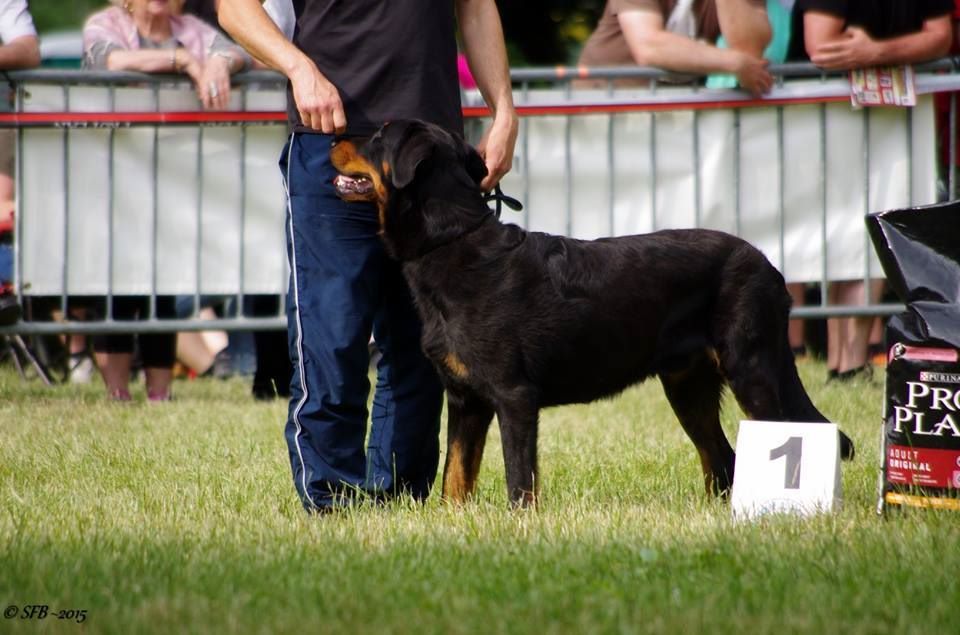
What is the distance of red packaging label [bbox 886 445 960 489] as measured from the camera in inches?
162

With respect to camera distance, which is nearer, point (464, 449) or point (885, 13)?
point (464, 449)

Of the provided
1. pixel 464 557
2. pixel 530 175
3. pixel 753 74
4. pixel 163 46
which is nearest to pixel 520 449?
pixel 464 557

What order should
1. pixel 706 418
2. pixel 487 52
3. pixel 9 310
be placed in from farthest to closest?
1. pixel 9 310
2. pixel 706 418
3. pixel 487 52

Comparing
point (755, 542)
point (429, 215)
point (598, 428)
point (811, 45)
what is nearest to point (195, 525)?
point (429, 215)

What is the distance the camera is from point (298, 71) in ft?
14.2

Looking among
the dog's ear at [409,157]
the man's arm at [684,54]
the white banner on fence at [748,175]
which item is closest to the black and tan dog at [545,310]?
the dog's ear at [409,157]

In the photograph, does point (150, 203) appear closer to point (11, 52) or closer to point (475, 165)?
point (11, 52)

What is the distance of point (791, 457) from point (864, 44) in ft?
14.0

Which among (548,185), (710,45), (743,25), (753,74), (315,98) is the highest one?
(743,25)

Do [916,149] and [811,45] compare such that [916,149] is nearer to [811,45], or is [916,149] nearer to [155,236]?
[811,45]

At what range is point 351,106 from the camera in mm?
4590

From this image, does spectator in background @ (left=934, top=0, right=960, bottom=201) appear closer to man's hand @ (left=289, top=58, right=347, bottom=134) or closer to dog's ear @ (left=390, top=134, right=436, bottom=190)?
dog's ear @ (left=390, top=134, right=436, bottom=190)

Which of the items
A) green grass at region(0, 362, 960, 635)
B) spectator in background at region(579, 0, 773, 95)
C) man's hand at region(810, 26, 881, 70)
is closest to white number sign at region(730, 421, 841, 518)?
green grass at region(0, 362, 960, 635)

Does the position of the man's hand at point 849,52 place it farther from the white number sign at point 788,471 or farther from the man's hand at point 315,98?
the man's hand at point 315,98
